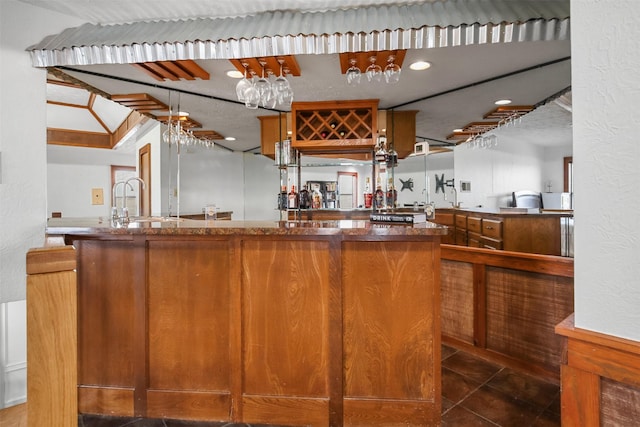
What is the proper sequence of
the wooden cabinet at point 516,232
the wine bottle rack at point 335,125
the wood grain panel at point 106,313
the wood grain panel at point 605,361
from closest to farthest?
Answer: the wood grain panel at point 605,361 < the wood grain panel at point 106,313 < the wooden cabinet at point 516,232 < the wine bottle rack at point 335,125

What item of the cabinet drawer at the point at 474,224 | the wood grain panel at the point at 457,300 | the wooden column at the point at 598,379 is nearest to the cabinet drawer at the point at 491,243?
the cabinet drawer at the point at 474,224

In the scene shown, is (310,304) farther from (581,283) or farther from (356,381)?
(581,283)

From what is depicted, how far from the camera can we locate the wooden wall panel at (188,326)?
1.83 meters

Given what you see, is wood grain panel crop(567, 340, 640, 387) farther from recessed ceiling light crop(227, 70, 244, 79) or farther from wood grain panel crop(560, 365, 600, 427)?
recessed ceiling light crop(227, 70, 244, 79)

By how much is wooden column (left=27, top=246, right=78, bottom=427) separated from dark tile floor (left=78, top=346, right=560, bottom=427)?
996mm

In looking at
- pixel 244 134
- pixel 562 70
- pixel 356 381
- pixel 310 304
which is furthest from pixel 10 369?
pixel 562 70

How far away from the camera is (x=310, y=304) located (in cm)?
178

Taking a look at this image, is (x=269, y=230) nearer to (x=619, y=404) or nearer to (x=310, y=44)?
(x=310, y=44)

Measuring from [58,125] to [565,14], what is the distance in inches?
132

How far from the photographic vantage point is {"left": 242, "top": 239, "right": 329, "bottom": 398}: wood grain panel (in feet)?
5.81

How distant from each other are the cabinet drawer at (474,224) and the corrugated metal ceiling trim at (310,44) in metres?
1.58

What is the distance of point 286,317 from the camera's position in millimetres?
1794

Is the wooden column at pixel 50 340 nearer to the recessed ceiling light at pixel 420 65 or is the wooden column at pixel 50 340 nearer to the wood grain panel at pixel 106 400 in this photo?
the wood grain panel at pixel 106 400

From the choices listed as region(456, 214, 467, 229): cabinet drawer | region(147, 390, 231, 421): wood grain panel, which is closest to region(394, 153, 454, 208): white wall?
region(456, 214, 467, 229): cabinet drawer
